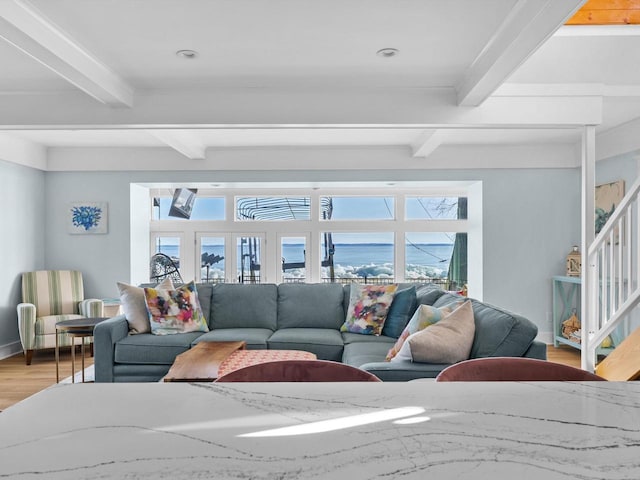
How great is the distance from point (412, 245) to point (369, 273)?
720 mm

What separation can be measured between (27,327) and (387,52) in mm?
4439

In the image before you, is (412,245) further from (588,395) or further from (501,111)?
(588,395)

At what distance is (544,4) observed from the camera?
7.22ft

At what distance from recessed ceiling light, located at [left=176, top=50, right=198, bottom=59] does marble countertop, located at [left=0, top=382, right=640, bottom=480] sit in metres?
2.41

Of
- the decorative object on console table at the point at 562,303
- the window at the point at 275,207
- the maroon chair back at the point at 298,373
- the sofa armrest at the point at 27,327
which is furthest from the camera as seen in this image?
the window at the point at 275,207

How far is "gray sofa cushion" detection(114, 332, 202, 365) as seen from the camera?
3.88 m

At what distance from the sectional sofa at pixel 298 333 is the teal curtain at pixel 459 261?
2.56 meters

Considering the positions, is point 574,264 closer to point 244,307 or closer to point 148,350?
point 244,307

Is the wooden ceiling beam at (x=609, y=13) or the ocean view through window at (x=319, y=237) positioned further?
the ocean view through window at (x=319, y=237)

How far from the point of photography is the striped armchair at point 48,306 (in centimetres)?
502

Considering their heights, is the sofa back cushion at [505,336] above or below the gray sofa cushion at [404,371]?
above

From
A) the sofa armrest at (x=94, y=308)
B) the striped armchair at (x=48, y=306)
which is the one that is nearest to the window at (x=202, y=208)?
the striped armchair at (x=48, y=306)

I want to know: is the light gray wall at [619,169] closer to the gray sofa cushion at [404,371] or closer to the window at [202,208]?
the gray sofa cushion at [404,371]

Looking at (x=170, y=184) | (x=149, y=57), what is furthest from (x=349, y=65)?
(x=170, y=184)
